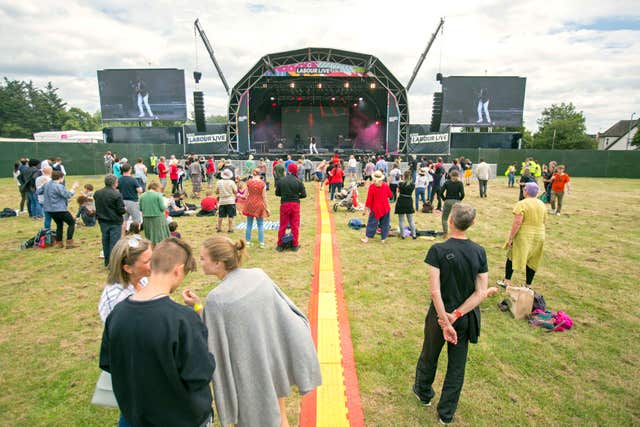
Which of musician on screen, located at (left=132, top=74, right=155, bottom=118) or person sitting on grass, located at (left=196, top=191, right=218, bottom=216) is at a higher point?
musician on screen, located at (left=132, top=74, right=155, bottom=118)

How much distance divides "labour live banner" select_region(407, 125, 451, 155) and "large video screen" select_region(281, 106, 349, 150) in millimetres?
8420

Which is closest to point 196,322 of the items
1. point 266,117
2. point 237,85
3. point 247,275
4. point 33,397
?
point 247,275

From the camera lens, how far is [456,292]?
2814mm

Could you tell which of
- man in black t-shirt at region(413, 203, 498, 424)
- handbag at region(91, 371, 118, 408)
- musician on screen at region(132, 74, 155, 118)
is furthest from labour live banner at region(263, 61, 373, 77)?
handbag at region(91, 371, 118, 408)

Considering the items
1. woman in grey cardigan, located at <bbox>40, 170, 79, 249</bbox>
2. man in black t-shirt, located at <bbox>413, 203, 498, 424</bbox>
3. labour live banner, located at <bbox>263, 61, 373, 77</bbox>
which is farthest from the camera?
labour live banner, located at <bbox>263, 61, 373, 77</bbox>

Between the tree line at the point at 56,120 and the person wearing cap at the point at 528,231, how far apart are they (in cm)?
5092

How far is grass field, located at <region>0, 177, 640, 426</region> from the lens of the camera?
3.12 m

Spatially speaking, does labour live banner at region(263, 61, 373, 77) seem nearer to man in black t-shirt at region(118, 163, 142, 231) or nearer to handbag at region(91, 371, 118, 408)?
man in black t-shirt at region(118, 163, 142, 231)

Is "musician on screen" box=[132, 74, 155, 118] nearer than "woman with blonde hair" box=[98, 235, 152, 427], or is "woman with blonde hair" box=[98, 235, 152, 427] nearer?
"woman with blonde hair" box=[98, 235, 152, 427]

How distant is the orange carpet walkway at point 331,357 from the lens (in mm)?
3080

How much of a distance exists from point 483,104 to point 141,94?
1114 inches

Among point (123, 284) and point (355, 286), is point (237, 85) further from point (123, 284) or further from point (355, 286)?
point (123, 284)

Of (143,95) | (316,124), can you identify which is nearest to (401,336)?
(316,124)

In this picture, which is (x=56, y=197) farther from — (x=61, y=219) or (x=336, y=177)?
(x=336, y=177)
